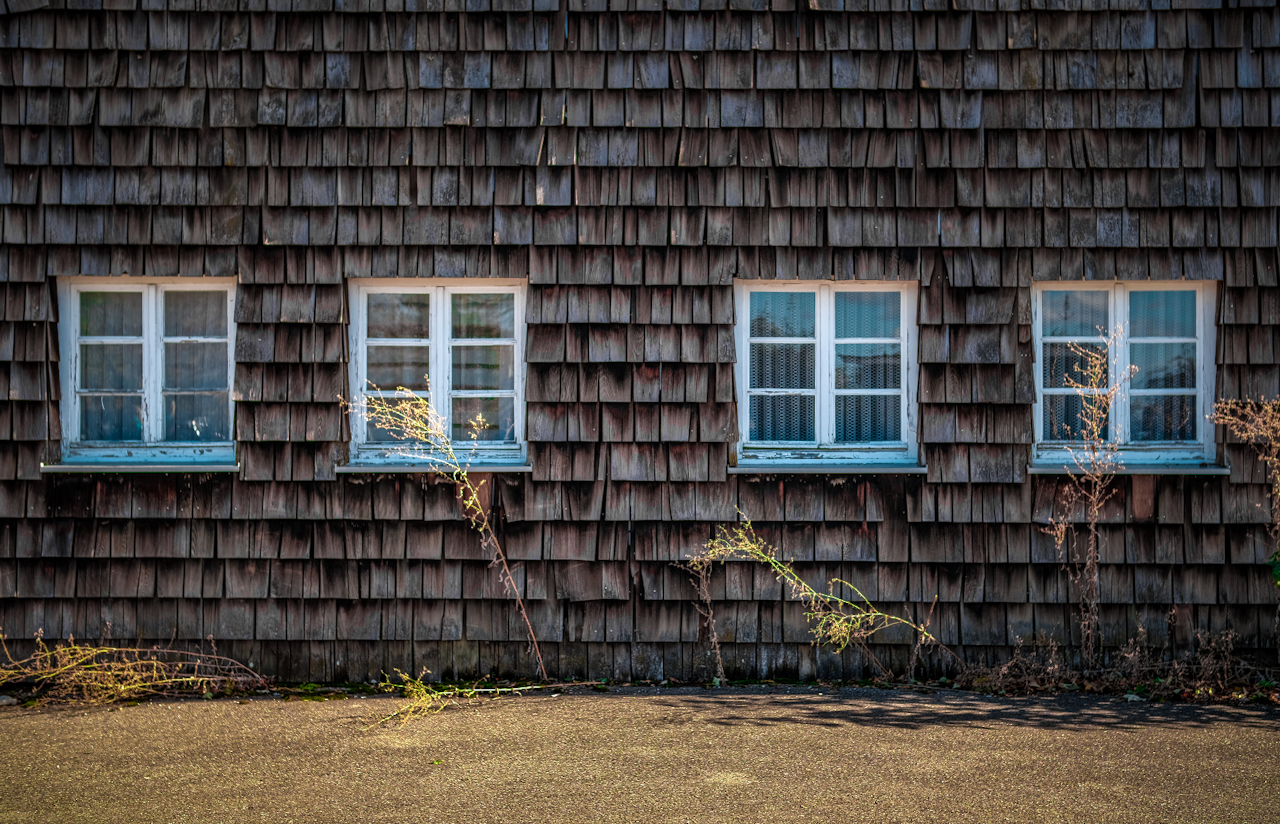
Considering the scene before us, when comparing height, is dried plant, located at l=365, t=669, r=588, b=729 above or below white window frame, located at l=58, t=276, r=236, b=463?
below

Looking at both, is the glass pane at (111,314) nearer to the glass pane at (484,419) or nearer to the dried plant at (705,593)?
Result: the glass pane at (484,419)

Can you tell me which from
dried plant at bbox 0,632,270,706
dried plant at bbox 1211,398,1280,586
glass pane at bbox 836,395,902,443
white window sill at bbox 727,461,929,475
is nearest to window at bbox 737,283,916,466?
glass pane at bbox 836,395,902,443

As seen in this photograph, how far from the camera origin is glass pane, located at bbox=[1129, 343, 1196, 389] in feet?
19.3

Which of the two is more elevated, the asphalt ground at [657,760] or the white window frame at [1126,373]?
the white window frame at [1126,373]

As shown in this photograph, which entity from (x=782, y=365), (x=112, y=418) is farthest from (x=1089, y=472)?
(x=112, y=418)

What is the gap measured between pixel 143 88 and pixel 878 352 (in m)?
4.50

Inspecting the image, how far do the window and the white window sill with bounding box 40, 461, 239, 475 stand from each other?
306cm

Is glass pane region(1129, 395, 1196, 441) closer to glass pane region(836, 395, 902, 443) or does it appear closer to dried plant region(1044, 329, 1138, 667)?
dried plant region(1044, 329, 1138, 667)

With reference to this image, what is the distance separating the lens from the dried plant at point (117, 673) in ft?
17.9

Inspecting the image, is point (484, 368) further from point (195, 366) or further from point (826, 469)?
point (826, 469)

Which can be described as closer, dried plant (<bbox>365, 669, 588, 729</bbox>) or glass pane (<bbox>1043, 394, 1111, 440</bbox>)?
dried plant (<bbox>365, 669, 588, 729</bbox>)

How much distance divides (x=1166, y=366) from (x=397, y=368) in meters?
4.51

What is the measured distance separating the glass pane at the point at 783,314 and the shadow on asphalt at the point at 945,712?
6.73ft

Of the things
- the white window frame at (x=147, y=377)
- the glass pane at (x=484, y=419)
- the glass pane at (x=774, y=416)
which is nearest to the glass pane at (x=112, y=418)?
the white window frame at (x=147, y=377)
